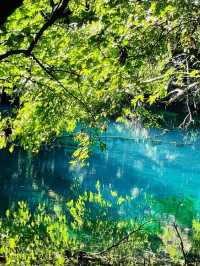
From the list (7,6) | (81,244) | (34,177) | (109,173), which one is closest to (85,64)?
(7,6)

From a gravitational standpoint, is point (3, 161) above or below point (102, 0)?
below

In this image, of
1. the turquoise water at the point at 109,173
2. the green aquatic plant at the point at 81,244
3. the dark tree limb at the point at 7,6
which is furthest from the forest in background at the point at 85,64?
the turquoise water at the point at 109,173

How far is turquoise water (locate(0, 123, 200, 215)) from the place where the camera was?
19.0 m

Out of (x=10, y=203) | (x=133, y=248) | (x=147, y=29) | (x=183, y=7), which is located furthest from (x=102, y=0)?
(x=10, y=203)

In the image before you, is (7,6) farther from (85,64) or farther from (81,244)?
(81,244)

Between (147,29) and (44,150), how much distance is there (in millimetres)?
22268

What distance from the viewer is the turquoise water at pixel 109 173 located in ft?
62.5

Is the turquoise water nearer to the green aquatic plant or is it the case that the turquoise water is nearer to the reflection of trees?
the reflection of trees

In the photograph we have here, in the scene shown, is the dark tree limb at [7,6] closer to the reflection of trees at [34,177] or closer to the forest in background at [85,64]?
the forest in background at [85,64]

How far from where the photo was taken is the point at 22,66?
18.5 ft

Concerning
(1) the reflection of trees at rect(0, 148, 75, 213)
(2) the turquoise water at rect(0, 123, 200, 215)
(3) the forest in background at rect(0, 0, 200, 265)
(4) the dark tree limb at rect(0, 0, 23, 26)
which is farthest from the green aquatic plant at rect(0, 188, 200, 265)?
(2) the turquoise water at rect(0, 123, 200, 215)

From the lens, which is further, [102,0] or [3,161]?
[3,161]

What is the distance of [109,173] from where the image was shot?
24.4m

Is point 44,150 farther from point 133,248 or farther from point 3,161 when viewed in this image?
point 133,248
